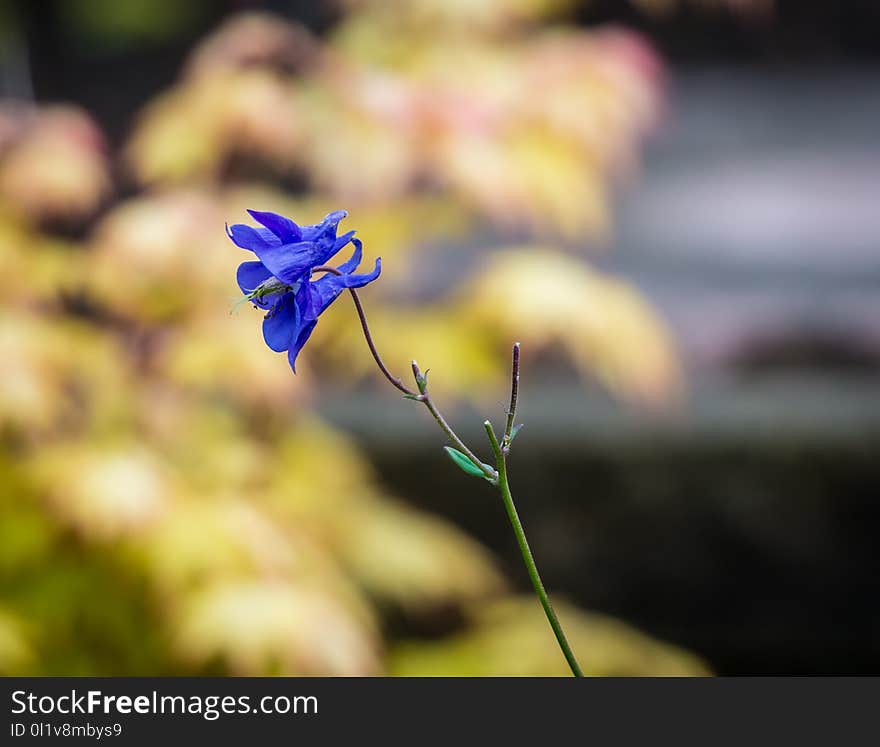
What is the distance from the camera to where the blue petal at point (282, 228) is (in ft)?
1.19

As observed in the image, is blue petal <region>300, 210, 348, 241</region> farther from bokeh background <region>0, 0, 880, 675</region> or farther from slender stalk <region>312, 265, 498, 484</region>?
bokeh background <region>0, 0, 880, 675</region>

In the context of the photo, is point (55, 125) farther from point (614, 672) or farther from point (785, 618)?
point (785, 618)

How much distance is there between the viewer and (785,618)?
5.10 feet

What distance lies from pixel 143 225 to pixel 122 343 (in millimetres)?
139

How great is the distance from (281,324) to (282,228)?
1.4 inches

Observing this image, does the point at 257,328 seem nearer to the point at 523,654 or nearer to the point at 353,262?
the point at 523,654

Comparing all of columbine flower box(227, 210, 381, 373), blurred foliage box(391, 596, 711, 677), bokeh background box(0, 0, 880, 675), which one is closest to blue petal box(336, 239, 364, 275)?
columbine flower box(227, 210, 381, 373)

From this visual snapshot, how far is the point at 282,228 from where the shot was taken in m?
0.37

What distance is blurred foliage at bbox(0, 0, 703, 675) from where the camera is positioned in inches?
36.2

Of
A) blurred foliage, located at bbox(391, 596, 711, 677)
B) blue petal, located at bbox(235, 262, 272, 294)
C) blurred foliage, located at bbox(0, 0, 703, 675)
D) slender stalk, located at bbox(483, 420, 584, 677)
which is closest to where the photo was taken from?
slender stalk, located at bbox(483, 420, 584, 677)

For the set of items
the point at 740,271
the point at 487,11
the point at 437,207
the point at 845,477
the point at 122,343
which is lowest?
the point at 845,477

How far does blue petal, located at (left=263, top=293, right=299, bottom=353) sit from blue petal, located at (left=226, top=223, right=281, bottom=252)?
0.07 feet

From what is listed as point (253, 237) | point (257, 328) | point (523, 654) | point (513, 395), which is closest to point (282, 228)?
point (253, 237)

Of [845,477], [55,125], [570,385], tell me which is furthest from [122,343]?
[845,477]
